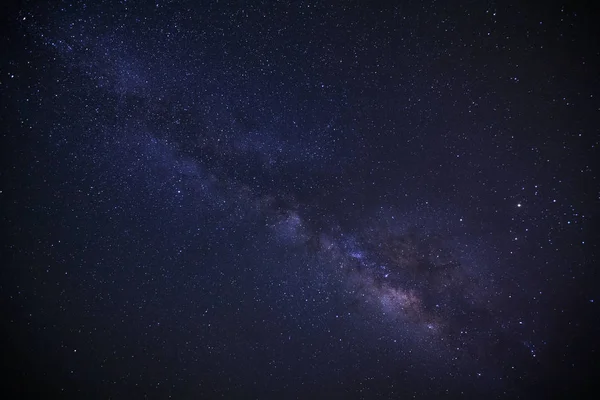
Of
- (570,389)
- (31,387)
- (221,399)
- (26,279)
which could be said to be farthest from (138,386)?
(570,389)

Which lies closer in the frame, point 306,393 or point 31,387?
point 31,387

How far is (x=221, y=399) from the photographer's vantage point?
15.3ft

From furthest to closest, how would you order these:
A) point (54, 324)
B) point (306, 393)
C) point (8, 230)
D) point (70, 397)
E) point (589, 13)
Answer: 1. point (306, 393)
2. point (70, 397)
3. point (54, 324)
4. point (8, 230)
5. point (589, 13)

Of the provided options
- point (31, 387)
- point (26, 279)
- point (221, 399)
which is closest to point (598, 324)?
point (221, 399)

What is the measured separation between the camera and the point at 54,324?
3.90 m

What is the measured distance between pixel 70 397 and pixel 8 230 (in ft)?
9.85

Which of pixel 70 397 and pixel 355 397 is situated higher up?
pixel 355 397

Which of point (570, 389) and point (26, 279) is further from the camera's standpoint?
point (570, 389)

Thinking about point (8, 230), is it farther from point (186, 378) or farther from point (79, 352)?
point (186, 378)

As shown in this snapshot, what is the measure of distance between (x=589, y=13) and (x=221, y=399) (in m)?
7.19

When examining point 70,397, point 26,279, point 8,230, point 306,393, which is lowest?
point 70,397

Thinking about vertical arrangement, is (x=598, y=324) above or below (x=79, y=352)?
above

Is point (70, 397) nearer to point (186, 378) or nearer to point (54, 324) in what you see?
point (54, 324)

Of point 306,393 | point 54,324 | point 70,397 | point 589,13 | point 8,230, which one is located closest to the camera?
point 589,13
